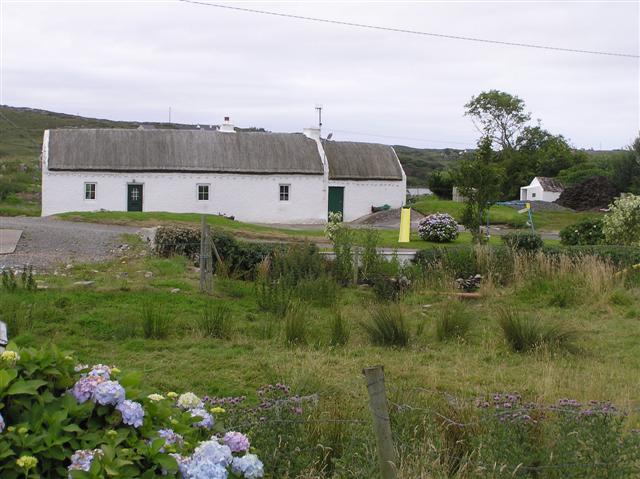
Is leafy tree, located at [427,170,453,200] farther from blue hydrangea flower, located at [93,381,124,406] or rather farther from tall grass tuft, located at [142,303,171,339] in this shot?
blue hydrangea flower, located at [93,381,124,406]

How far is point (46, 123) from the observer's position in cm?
9925

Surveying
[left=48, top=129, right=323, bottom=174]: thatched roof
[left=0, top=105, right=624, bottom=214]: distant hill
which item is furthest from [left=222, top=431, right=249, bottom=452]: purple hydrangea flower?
[left=48, top=129, right=323, bottom=174]: thatched roof

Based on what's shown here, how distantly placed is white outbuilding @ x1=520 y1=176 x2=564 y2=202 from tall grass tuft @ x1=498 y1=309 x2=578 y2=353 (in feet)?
159

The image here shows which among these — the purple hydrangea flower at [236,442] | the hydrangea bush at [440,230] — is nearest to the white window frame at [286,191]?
the hydrangea bush at [440,230]

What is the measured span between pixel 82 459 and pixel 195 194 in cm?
3426

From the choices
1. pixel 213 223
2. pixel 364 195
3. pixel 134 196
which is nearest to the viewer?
pixel 213 223

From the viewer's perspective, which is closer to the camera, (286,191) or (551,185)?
(286,191)

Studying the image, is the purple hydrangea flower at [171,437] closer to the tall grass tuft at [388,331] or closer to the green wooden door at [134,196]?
the tall grass tuft at [388,331]

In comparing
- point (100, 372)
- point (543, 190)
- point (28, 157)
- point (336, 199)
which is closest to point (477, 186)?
point (336, 199)

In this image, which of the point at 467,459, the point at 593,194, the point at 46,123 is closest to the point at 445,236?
the point at 467,459

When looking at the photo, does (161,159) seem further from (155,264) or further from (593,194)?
(593,194)

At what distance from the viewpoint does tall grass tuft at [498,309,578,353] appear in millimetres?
9680

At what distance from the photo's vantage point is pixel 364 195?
130 feet

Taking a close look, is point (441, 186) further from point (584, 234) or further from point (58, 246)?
point (58, 246)
